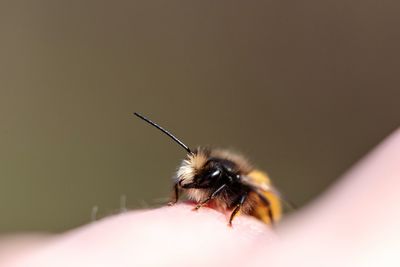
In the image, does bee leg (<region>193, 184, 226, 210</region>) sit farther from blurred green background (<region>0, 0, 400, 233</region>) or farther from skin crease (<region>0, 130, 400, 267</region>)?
blurred green background (<region>0, 0, 400, 233</region>)

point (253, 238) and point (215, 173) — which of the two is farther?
point (215, 173)

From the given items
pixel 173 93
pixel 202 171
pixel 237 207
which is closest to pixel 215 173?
pixel 202 171

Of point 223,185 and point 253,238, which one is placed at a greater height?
point 223,185

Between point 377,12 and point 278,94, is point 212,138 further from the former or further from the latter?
point 377,12

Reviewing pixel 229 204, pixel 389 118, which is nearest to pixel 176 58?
pixel 389 118

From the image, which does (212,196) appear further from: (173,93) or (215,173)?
(173,93)

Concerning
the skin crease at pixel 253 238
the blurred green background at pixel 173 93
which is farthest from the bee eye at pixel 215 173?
the blurred green background at pixel 173 93

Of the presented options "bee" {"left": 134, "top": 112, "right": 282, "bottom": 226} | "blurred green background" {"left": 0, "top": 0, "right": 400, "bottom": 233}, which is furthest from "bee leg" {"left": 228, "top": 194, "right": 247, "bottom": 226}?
"blurred green background" {"left": 0, "top": 0, "right": 400, "bottom": 233}
